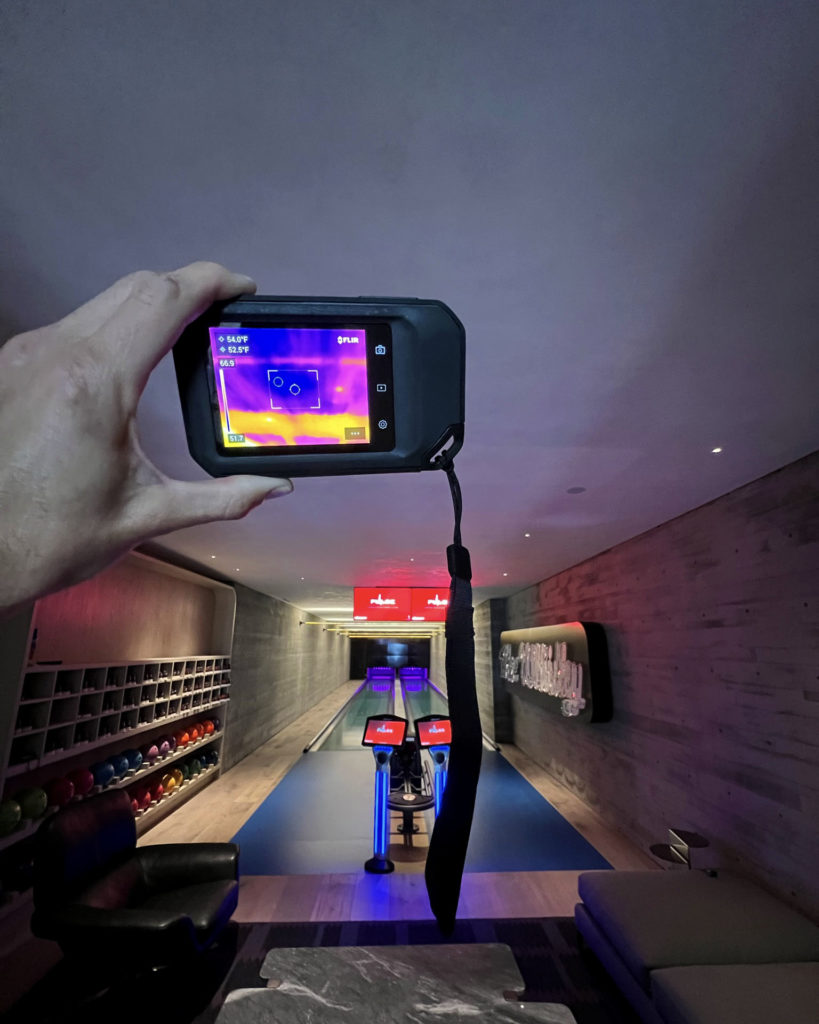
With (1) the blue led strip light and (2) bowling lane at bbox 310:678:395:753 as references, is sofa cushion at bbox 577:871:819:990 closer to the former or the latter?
(1) the blue led strip light

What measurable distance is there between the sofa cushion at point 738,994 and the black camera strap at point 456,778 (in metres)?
2.50

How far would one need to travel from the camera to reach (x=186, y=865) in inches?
142

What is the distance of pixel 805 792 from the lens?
3.05 metres

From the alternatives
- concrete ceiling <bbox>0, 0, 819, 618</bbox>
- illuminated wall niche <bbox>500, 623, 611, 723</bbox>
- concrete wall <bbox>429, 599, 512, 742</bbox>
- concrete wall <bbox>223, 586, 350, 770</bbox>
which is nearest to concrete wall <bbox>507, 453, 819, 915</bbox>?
illuminated wall niche <bbox>500, 623, 611, 723</bbox>

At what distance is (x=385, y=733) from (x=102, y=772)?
2.66m

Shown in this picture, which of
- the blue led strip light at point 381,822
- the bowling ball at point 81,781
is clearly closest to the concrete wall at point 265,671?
the bowling ball at point 81,781

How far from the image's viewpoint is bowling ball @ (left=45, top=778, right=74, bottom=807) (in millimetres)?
4148

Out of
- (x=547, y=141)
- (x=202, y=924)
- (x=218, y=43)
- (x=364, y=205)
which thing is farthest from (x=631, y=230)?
(x=202, y=924)

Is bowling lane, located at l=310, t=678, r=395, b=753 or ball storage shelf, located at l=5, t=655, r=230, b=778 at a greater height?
ball storage shelf, located at l=5, t=655, r=230, b=778

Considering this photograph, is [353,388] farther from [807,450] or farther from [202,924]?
[202,924]

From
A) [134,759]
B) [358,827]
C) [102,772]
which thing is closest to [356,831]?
[358,827]

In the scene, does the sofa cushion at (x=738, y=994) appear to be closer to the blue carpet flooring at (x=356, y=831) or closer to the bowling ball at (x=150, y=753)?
the blue carpet flooring at (x=356, y=831)

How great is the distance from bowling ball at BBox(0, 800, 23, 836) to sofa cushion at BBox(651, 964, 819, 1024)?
4.04 meters

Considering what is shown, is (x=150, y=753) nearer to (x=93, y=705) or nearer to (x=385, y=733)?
(x=93, y=705)
